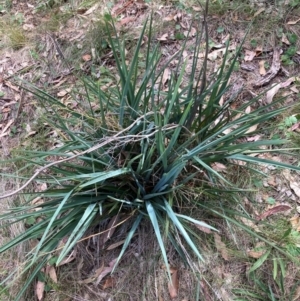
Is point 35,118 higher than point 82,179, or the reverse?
point 82,179

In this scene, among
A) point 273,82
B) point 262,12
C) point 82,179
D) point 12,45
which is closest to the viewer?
point 82,179

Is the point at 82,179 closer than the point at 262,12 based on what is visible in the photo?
Yes

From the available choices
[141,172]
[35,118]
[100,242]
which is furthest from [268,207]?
[35,118]

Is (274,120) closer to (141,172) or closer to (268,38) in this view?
(268,38)

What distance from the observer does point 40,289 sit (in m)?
1.97

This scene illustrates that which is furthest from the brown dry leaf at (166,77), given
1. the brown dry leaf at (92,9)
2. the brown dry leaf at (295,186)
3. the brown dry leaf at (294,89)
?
the brown dry leaf at (295,186)

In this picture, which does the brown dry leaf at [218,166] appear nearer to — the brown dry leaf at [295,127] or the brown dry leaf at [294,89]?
the brown dry leaf at [295,127]

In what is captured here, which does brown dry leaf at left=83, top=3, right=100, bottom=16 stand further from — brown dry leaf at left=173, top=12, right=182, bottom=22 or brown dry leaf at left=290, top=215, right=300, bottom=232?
brown dry leaf at left=290, top=215, right=300, bottom=232

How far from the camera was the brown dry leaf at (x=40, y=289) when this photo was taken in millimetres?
1958

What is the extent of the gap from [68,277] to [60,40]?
174cm

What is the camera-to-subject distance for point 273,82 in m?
2.32

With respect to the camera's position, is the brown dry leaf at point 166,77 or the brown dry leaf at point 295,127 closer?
the brown dry leaf at point 295,127

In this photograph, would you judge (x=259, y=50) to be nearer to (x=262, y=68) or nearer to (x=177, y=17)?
(x=262, y=68)

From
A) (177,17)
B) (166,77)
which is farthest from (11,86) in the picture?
(177,17)
